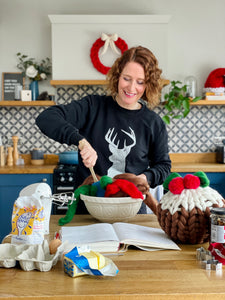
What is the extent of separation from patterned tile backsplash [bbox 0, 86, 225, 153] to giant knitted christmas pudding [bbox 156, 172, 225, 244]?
10.1 feet

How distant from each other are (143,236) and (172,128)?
317 centimetres

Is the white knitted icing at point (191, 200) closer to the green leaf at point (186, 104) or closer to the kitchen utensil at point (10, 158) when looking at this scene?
the green leaf at point (186, 104)

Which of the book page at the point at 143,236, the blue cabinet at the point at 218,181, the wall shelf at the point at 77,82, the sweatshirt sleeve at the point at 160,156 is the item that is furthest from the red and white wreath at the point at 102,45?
the book page at the point at 143,236

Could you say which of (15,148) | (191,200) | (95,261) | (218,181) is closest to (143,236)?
(191,200)

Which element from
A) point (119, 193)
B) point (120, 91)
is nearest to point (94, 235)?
point (119, 193)

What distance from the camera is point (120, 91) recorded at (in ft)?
7.14

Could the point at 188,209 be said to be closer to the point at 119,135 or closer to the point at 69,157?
the point at 119,135

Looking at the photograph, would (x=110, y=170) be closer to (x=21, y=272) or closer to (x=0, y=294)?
(x=21, y=272)

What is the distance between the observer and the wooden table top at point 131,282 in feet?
3.15

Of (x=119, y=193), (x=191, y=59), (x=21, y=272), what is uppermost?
(x=191, y=59)

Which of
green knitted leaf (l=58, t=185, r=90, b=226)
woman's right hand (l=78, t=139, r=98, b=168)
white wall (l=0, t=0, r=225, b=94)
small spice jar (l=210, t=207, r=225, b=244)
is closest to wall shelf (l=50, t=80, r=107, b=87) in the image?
white wall (l=0, t=0, r=225, b=94)

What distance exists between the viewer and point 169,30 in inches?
174

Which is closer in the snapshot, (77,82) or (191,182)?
(191,182)

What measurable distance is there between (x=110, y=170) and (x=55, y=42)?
7.40 ft
